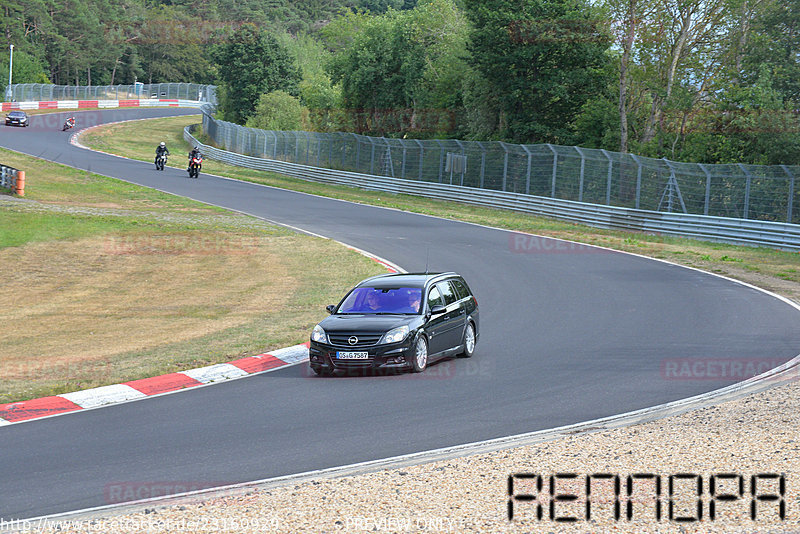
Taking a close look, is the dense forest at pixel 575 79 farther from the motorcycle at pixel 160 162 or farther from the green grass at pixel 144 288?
the green grass at pixel 144 288

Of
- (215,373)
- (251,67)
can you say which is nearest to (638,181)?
(215,373)

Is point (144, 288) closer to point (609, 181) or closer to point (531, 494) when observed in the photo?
point (531, 494)

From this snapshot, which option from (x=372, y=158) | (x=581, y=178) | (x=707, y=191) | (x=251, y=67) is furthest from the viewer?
(x=251, y=67)

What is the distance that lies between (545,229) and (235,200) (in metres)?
15.1

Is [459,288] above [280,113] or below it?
below

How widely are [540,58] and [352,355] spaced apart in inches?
1565

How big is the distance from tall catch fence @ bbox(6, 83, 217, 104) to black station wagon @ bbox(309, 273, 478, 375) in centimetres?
10620

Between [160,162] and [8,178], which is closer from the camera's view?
[8,178]

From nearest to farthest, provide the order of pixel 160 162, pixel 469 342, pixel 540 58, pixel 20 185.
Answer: pixel 469 342 → pixel 20 185 → pixel 540 58 → pixel 160 162

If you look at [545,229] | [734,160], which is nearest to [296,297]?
[545,229]

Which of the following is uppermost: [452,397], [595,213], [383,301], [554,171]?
[554,171]

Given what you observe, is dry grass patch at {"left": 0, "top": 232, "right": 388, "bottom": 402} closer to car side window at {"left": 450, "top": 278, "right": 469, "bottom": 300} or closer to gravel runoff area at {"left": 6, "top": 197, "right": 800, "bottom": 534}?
car side window at {"left": 450, "top": 278, "right": 469, "bottom": 300}

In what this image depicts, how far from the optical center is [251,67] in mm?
86125

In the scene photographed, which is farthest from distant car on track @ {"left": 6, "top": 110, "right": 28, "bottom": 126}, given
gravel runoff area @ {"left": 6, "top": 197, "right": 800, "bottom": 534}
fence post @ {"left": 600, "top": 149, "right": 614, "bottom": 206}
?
gravel runoff area @ {"left": 6, "top": 197, "right": 800, "bottom": 534}
